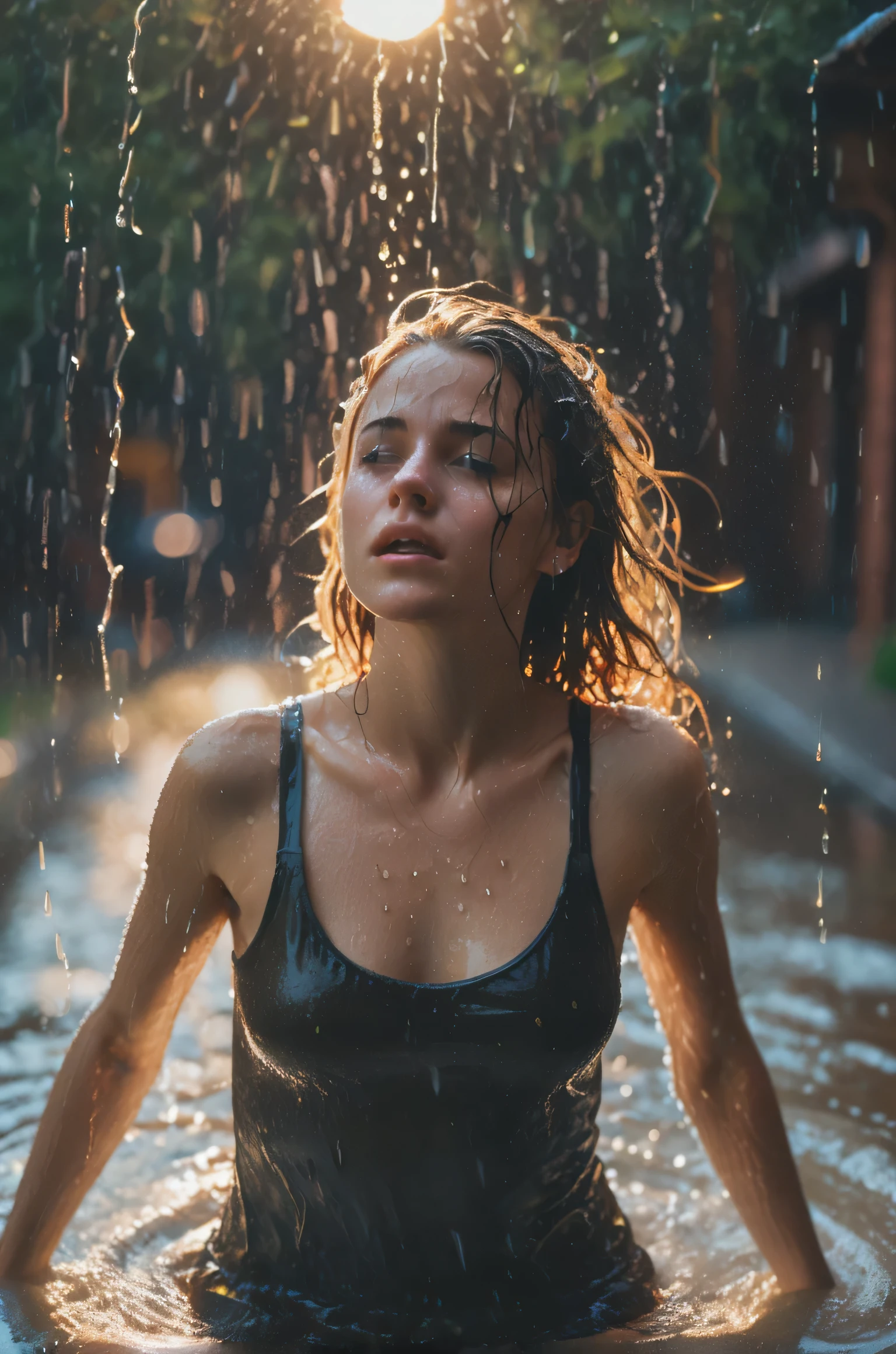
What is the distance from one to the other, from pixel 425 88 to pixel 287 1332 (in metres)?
7.09

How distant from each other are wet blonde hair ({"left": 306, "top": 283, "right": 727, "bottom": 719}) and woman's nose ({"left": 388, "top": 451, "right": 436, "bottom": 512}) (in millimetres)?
113

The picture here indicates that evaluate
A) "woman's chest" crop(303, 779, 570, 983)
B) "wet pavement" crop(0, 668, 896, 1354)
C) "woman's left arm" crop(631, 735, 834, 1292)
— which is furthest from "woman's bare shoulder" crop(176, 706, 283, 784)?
"wet pavement" crop(0, 668, 896, 1354)

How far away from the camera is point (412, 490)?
5.92 ft

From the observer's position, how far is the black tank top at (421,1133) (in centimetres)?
183

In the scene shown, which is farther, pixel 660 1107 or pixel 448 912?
pixel 660 1107

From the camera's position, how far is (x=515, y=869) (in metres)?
1.96

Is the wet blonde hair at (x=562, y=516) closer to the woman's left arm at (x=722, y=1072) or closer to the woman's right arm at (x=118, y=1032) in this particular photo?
the woman's left arm at (x=722, y=1072)

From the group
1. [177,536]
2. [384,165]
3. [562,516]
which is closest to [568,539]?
[562,516]

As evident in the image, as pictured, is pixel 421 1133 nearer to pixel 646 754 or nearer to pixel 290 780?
pixel 290 780

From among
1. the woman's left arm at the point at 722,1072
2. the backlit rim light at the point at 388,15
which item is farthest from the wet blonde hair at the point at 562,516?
the backlit rim light at the point at 388,15

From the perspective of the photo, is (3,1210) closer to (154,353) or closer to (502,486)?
(502,486)

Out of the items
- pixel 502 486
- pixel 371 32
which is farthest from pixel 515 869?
pixel 371 32

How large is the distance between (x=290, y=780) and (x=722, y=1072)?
3.17 ft

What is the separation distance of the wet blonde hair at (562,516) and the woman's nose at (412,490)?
0.37ft
